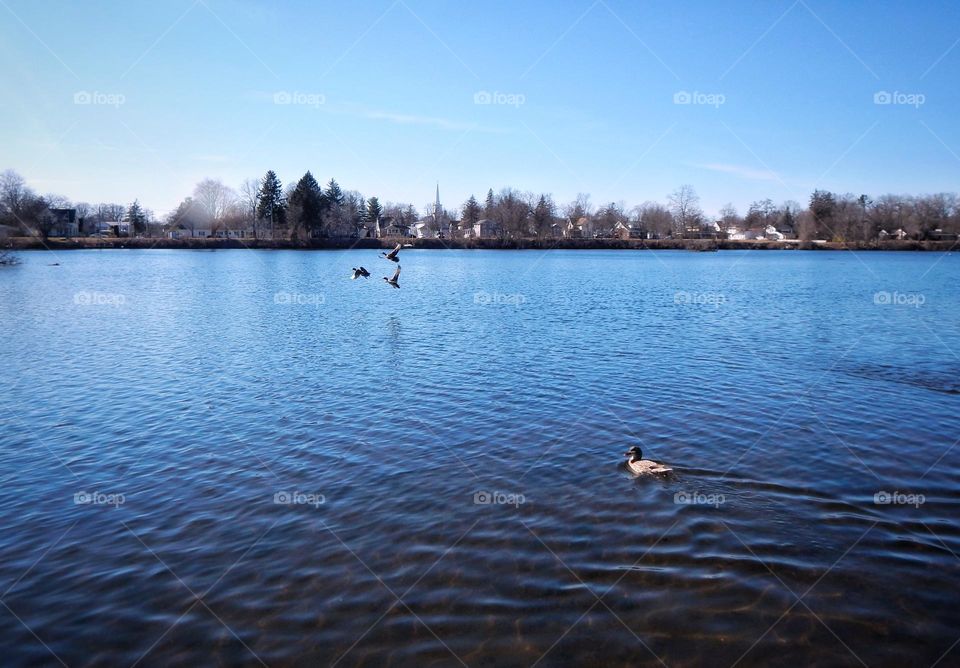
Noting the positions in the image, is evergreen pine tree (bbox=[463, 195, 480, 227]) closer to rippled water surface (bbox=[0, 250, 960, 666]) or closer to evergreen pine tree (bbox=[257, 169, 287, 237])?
evergreen pine tree (bbox=[257, 169, 287, 237])

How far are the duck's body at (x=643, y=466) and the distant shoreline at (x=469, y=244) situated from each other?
108911 mm

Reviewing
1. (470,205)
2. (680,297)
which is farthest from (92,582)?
(470,205)

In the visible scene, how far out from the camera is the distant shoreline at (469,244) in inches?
4355

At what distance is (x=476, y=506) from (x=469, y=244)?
126 metres

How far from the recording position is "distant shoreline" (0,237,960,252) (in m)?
111

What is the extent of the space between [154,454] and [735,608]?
10.8m

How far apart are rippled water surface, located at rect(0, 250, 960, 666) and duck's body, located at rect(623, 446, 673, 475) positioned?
0.32 m

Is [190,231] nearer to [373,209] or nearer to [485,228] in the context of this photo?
[373,209]

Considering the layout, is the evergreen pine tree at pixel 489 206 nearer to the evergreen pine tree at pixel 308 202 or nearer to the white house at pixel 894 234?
the evergreen pine tree at pixel 308 202

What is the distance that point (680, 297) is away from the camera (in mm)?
43531

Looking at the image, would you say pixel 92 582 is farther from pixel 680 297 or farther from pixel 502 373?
pixel 680 297

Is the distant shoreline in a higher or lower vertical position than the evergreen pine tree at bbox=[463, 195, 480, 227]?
lower

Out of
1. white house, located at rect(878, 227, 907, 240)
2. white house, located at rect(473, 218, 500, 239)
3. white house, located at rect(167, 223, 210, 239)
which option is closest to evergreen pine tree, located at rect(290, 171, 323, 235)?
white house, located at rect(167, 223, 210, 239)

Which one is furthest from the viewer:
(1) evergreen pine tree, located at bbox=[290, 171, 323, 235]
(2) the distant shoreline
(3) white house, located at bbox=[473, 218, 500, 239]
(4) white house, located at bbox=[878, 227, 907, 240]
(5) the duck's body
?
(3) white house, located at bbox=[473, 218, 500, 239]
